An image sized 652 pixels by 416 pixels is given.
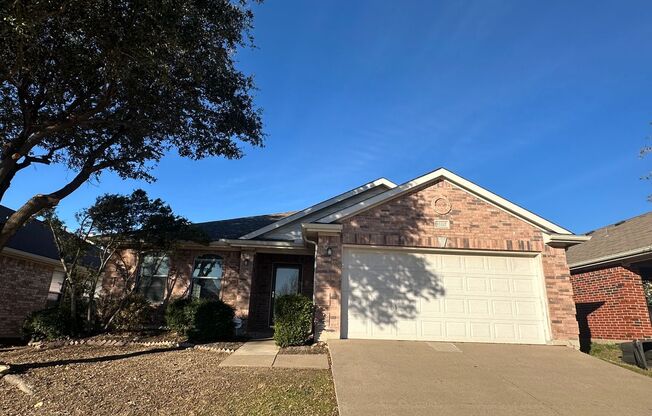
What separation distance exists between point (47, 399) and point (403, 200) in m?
8.94

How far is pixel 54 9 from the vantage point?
663cm

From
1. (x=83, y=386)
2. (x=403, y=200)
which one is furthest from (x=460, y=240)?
(x=83, y=386)

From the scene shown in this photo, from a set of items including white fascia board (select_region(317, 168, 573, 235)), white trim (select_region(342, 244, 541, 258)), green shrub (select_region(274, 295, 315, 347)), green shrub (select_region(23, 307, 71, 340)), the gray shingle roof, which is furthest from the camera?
the gray shingle roof

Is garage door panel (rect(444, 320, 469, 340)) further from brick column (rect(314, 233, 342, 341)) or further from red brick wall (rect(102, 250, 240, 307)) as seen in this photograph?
red brick wall (rect(102, 250, 240, 307))

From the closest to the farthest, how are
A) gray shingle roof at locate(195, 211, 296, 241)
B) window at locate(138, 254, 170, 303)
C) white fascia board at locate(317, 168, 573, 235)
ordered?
white fascia board at locate(317, 168, 573, 235)
window at locate(138, 254, 170, 303)
gray shingle roof at locate(195, 211, 296, 241)

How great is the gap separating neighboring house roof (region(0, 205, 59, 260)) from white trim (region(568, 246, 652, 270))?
19112 mm

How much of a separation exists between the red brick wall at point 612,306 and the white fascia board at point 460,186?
3.14 m

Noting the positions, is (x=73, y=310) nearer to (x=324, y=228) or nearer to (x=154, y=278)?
(x=154, y=278)

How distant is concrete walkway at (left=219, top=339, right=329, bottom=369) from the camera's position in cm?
802

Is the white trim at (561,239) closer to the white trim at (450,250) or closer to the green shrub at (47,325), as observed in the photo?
the white trim at (450,250)

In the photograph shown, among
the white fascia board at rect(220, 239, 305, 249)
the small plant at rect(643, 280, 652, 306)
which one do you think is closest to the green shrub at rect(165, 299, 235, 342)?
the white fascia board at rect(220, 239, 305, 249)

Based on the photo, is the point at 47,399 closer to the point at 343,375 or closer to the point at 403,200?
the point at 343,375

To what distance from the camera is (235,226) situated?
54.1ft

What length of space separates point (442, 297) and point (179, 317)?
25.4ft
